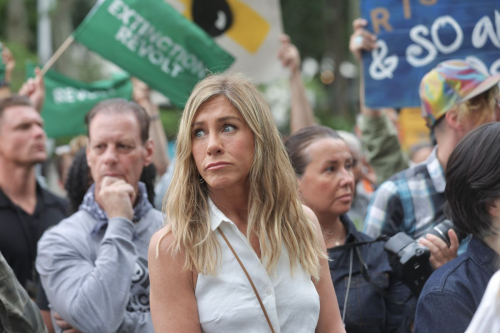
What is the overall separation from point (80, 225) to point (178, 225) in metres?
1.27

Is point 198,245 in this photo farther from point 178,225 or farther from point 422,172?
point 422,172

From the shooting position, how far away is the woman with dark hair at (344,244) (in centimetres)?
359

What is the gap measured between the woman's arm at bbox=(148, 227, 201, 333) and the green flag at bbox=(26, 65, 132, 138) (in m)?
5.13

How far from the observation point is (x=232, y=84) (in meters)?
2.73

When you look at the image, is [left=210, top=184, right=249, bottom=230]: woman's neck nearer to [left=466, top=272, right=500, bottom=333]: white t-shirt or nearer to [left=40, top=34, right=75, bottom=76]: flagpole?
[left=466, top=272, right=500, bottom=333]: white t-shirt

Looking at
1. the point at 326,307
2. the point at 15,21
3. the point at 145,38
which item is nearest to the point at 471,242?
the point at 326,307

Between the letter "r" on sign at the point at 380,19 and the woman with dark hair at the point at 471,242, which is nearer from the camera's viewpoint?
the woman with dark hair at the point at 471,242

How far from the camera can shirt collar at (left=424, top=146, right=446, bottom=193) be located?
3.91 metres

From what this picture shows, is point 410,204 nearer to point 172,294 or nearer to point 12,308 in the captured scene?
point 172,294

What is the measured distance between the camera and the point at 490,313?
5.42 feet

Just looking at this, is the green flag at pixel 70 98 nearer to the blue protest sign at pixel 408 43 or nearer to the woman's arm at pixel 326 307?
the blue protest sign at pixel 408 43

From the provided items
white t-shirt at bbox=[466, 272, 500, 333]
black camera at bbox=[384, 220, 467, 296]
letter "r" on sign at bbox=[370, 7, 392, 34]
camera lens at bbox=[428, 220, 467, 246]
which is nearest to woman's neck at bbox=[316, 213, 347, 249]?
black camera at bbox=[384, 220, 467, 296]

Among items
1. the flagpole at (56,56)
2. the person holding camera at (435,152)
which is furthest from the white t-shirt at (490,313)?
the flagpole at (56,56)

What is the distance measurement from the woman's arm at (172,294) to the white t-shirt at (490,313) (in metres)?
1.10
